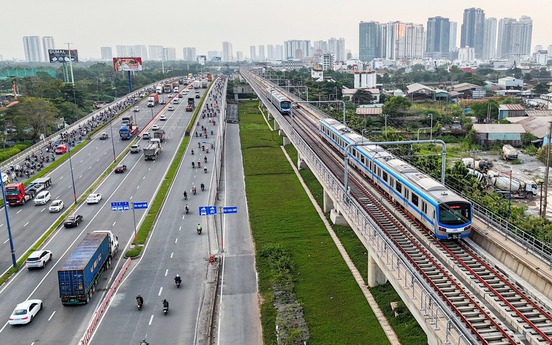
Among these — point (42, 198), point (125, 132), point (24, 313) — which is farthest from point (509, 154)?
point (24, 313)

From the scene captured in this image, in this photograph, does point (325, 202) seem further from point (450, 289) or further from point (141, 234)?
point (450, 289)

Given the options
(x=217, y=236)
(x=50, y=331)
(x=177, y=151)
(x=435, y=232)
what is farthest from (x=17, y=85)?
(x=435, y=232)

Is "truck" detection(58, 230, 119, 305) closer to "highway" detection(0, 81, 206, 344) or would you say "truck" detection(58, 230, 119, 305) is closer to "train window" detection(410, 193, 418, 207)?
"highway" detection(0, 81, 206, 344)

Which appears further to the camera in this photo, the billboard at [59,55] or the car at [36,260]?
the billboard at [59,55]

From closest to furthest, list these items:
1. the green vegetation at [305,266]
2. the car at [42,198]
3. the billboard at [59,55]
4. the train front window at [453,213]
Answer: the green vegetation at [305,266]
the train front window at [453,213]
the car at [42,198]
the billboard at [59,55]

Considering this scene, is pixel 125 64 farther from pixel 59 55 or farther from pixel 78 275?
pixel 78 275

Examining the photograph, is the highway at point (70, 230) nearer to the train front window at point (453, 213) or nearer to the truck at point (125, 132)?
the truck at point (125, 132)

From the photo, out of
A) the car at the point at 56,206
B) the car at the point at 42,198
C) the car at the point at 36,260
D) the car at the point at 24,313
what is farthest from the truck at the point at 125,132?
the car at the point at 24,313
